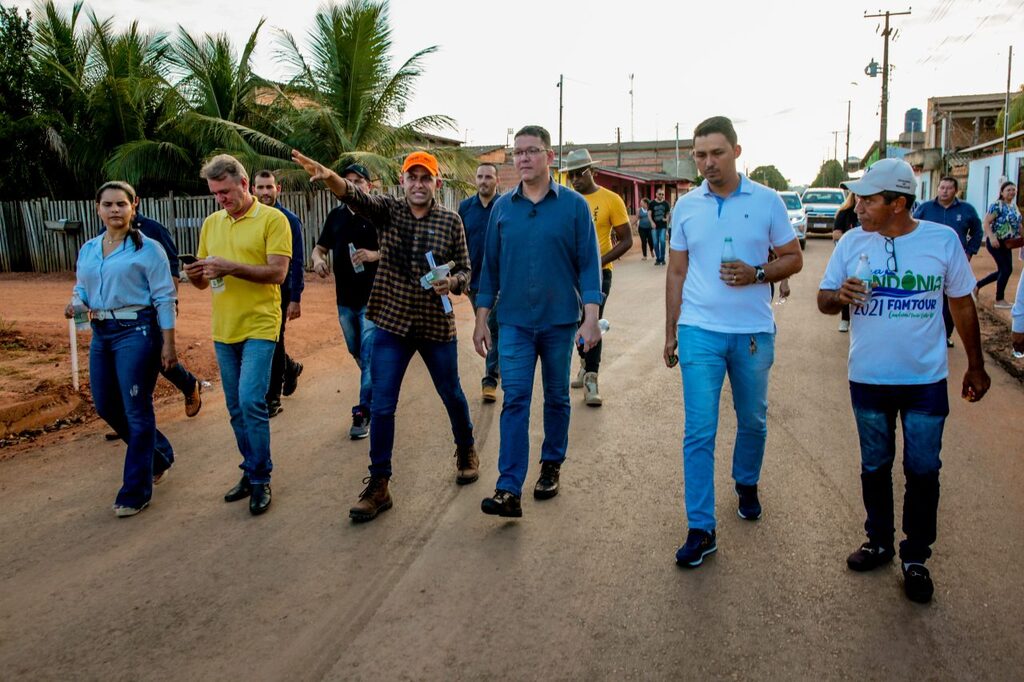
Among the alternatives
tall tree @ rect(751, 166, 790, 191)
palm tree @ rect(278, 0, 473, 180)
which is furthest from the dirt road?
tall tree @ rect(751, 166, 790, 191)

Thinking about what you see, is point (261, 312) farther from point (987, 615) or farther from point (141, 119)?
point (141, 119)

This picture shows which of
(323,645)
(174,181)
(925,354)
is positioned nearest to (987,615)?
(925,354)

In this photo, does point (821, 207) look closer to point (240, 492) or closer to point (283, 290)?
point (283, 290)

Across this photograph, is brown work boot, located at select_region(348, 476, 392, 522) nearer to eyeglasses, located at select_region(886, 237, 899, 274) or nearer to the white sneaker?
the white sneaker

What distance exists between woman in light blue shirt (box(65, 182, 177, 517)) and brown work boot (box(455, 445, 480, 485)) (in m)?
1.81

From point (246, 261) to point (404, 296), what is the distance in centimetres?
98

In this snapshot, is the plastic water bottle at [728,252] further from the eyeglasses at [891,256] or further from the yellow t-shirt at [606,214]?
the yellow t-shirt at [606,214]

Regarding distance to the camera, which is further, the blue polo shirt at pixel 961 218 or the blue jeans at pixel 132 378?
the blue polo shirt at pixel 961 218

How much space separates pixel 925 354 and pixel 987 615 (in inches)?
42.8

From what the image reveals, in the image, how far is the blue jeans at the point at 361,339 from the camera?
644 cm

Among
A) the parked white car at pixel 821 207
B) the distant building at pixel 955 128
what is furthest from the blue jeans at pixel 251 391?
the distant building at pixel 955 128

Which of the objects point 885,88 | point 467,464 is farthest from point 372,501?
point 885,88

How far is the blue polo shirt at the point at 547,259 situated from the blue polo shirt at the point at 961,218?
6115 mm

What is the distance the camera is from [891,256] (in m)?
3.70
